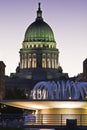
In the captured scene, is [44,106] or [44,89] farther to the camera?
[44,89]

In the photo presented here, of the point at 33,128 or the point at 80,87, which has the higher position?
the point at 80,87

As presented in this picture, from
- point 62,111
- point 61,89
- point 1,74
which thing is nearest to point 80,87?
point 61,89

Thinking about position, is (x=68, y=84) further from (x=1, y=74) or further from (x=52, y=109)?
(x=1, y=74)

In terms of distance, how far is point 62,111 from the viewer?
47531mm

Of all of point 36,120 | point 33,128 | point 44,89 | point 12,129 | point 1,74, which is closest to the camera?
point 12,129

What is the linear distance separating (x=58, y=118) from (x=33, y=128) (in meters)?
3.11

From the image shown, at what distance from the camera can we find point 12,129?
39031 millimetres

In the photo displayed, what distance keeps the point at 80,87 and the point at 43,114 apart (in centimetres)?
819

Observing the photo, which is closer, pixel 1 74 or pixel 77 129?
pixel 77 129

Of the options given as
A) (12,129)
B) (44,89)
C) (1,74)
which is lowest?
(12,129)

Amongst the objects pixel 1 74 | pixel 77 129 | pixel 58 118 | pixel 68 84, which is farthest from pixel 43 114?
pixel 1 74

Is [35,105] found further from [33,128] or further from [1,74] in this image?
[1,74]

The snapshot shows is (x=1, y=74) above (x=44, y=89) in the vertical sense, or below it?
above

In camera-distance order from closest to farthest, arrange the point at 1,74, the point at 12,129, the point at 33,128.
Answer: the point at 12,129 → the point at 33,128 → the point at 1,74
